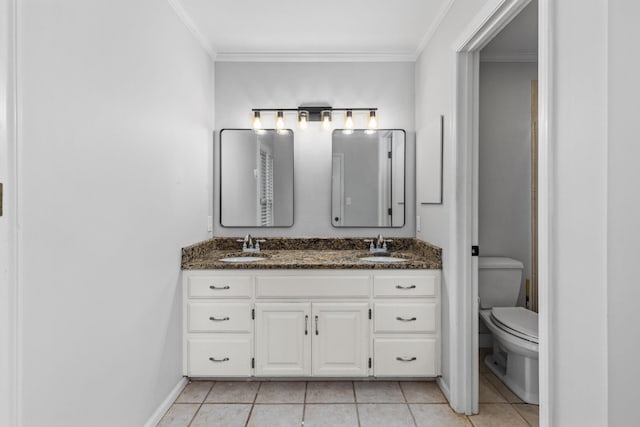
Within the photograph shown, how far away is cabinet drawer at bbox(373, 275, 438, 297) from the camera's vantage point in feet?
8.29

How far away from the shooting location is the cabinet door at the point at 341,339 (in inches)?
99.4

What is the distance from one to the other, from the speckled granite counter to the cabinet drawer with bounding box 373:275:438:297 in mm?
81

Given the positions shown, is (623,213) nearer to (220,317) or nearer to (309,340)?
(309,340)

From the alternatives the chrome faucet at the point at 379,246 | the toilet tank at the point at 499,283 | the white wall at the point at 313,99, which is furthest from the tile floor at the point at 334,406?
the white wall at the point at 313,99

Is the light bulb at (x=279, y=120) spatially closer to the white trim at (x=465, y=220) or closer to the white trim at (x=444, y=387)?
the white trim at (x=465, y=220)

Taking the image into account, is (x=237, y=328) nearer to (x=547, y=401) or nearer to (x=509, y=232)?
(x=547, y=401)

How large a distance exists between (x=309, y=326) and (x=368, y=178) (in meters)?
1.30

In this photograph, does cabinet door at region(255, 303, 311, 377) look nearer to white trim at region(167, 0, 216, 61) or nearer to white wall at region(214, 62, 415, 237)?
white wall at region(214, 62, 415, 237)

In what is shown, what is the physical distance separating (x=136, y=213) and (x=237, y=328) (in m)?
1.06

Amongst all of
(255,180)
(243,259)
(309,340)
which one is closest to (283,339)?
(309,340)

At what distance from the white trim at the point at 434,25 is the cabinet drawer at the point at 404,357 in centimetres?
207

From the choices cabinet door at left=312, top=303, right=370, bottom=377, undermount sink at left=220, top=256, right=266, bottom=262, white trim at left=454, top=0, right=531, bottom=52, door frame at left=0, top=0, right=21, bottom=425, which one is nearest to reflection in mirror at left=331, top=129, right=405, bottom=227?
undermount sink at left=220, top=256, right=266, bottom=262

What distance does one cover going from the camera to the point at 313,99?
316 centimetres

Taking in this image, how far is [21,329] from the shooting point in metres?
1.15
